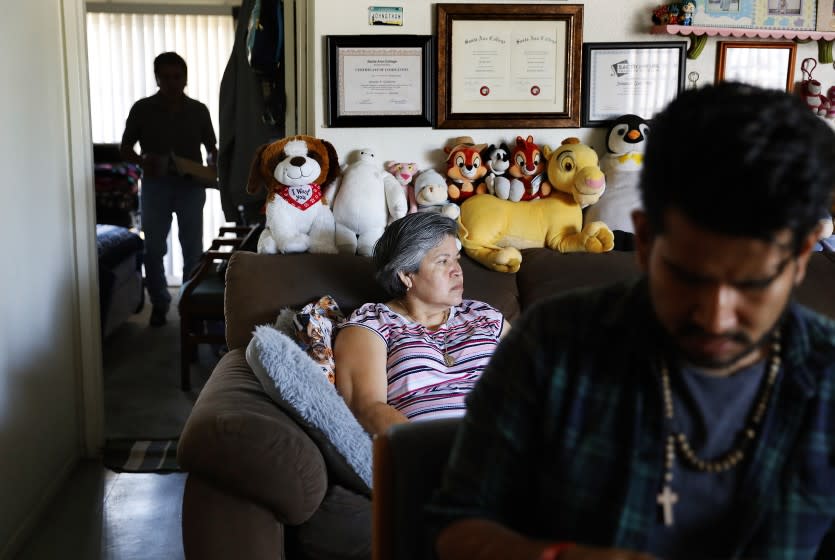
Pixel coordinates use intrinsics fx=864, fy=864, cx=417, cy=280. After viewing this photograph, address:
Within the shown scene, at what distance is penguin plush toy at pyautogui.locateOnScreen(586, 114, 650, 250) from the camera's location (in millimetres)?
2734

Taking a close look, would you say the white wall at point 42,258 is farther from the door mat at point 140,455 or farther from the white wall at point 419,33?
the white wall at point 419,33

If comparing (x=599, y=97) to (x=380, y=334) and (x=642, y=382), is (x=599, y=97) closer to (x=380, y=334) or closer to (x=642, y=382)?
A: (x=380, y=334)

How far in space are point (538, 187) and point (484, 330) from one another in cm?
74

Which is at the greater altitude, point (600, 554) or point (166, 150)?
point (166, 150)

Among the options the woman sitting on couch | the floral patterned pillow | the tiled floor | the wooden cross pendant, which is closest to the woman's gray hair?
the woman sitting on couch

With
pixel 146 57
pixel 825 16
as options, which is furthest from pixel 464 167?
pixel 146 57

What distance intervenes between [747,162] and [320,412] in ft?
4.09

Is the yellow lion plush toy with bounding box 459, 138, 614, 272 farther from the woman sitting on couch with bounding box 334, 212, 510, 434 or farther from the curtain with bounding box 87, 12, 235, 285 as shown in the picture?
the curtain with bounding box 87, 12, 235, 285

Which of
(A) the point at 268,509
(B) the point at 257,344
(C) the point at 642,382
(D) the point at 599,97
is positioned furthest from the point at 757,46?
(C) the point at 642,382

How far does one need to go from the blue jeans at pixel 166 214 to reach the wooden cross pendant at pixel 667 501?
13.5 ft

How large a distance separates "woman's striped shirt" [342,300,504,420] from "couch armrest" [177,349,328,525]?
0.35 metres

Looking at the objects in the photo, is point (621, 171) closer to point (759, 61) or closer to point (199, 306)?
point (759, 61)

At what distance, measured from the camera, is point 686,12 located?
2.71 m

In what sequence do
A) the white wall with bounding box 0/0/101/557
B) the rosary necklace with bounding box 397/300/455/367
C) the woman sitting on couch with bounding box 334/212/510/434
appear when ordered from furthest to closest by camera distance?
the white wall with bounding box 0/0/101/557 → the rosary necklace with bounding box 397/300/455/367 → the woman sitting on couch with bounding box 334/212/510/434
